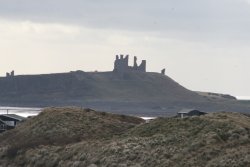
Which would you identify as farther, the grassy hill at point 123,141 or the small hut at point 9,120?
the small hut at point 9,120

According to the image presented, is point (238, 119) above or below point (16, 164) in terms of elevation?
above

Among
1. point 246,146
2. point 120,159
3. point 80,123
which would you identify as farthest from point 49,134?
point 246,146

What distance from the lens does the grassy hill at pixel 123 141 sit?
2554 inches

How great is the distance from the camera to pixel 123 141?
7456cm

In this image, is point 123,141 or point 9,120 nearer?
point 123,141

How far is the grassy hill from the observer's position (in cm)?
6488

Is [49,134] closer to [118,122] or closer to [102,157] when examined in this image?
[118,122]

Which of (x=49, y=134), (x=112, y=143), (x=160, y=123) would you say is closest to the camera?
(x=112, y=143)

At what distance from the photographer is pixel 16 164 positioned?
78.0m

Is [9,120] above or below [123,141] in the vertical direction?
above

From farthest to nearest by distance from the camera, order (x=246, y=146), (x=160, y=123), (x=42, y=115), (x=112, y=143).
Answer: (x=42, y=115), (x=160, y=123), (x=112, y=143), (x=246, y=146)

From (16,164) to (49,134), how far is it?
8687mm

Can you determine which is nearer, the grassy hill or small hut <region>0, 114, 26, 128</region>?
the grassy hill

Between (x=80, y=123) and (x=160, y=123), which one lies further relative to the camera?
(x=80, y=123)
